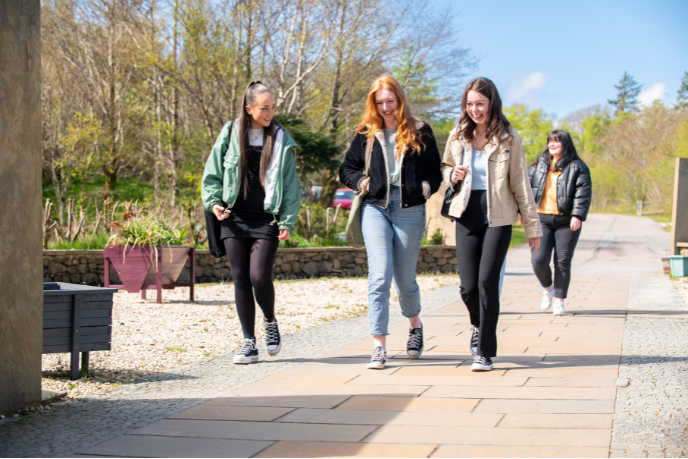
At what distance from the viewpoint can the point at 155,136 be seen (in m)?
20.6

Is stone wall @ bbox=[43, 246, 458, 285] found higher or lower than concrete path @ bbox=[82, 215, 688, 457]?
higher

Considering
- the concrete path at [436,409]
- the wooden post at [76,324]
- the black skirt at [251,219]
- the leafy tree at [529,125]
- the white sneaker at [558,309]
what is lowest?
the concrete path at [436,409]

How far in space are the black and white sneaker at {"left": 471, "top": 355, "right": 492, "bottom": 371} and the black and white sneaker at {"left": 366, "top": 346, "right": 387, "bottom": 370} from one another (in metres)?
0.55

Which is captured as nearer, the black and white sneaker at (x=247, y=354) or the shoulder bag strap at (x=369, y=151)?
the shoulder bag strap at (x=369, y=151)

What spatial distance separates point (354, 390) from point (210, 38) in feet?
45.3

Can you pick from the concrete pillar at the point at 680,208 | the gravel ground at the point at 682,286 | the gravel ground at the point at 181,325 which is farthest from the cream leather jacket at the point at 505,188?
the concrete pillar at the point at 680,208

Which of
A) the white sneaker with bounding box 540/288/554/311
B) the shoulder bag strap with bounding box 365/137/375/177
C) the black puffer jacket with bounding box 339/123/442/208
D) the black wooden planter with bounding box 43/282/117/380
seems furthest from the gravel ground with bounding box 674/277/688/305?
the black wooden planter with bounding box 43/282/117/380

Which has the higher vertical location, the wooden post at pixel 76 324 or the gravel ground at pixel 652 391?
the wooden post at pixel 76 324

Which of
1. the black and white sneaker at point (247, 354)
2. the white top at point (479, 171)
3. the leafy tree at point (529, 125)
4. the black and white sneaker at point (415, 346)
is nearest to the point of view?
the white top at point (479, 171)

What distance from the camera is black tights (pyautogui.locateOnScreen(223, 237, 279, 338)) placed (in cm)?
427

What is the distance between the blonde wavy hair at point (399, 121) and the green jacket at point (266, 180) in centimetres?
54

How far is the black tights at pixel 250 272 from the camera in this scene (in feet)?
14.0

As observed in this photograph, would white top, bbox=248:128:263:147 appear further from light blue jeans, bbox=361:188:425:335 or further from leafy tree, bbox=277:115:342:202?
leafy tree, bbox=277:115:342:202

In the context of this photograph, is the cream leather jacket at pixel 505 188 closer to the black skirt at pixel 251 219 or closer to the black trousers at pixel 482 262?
the black trousers at pixel 482 262
